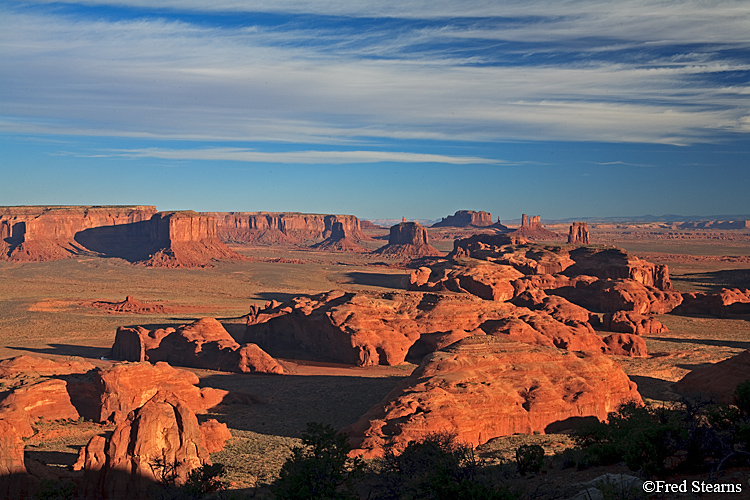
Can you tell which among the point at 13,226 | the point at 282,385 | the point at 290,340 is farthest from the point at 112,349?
the point at 13,226

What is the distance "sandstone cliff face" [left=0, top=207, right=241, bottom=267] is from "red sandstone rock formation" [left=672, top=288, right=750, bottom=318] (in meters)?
102

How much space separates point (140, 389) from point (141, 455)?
38.8ft

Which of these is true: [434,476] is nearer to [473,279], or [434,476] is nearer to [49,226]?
[473,279]

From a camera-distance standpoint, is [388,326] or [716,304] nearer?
[388,326]

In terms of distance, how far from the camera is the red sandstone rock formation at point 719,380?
32531 millimetres

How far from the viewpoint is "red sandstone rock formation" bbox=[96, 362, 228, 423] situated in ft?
104

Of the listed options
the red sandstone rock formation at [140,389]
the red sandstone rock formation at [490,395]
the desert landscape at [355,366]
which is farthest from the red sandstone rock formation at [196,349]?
the red sandstone rock formation at [490,395]

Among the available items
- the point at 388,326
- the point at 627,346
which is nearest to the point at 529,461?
the point at 388,326

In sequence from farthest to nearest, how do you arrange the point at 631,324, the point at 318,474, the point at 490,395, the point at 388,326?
1. the point at 631,324
2. the point at 388,326
3. the point at 490,395
4. the point at 318,474

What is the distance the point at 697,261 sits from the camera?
525ft

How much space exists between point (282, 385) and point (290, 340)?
12949mm

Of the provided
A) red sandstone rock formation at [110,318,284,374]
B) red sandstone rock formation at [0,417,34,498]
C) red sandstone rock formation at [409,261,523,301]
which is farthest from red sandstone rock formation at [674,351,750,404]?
red sandstone rock formation at [409,261,523,301]

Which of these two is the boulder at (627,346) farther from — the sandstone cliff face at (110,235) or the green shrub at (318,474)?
the sandstone cliff face at (110,235)

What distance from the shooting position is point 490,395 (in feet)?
93.9
